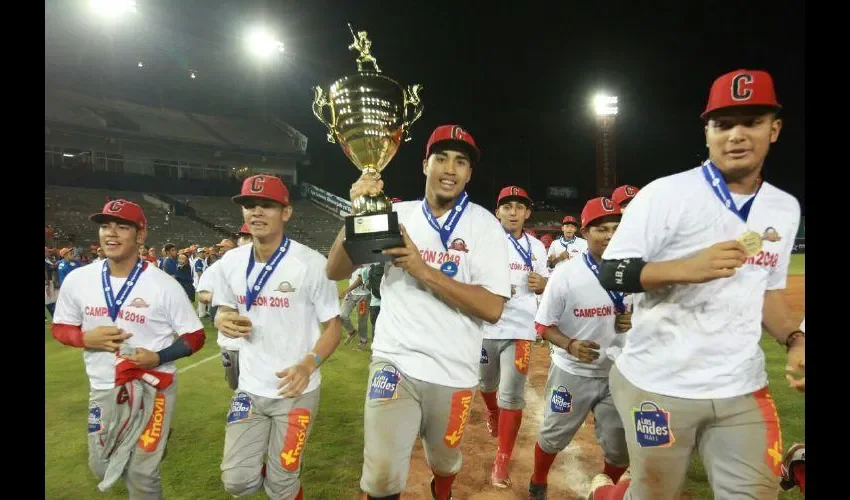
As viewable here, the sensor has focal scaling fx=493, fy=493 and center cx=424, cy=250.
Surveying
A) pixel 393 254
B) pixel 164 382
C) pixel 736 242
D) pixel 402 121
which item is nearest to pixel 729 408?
pixel 736 242

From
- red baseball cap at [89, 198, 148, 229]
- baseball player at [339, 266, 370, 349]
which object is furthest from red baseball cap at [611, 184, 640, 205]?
baseball player at [339, 266, 370, 349]

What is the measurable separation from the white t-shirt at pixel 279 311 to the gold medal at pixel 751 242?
255 centimetres

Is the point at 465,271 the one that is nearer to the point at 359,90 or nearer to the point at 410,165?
the point at 359,90

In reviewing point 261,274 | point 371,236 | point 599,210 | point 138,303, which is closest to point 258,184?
point 261,274

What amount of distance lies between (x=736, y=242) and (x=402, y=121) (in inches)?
89.1

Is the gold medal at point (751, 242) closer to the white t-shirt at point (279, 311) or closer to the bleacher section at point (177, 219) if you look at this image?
the white t-shirt at point (279, 311)

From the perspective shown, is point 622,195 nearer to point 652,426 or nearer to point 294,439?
point 652,426

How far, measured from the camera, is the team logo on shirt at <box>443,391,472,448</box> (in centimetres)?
288

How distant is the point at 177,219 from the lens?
32438mm

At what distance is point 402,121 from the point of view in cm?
357

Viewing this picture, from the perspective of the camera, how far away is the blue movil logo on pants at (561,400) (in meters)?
3.87

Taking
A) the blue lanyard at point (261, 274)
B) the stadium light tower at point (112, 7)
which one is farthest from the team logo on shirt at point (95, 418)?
the stadium light tower at point (112, 7)

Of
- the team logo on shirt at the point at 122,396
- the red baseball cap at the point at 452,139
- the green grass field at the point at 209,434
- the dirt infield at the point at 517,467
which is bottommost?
the green grass field at the point at 209,434

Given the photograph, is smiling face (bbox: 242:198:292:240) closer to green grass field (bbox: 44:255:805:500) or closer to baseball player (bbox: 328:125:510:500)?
baseball player (bbox: 328:125:510:500)
